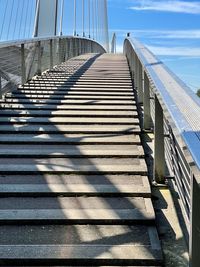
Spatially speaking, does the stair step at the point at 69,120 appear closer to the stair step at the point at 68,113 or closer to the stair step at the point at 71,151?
the stair step at the point at 68,113

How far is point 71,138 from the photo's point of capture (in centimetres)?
506

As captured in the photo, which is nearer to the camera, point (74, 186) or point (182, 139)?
point (182, 139)

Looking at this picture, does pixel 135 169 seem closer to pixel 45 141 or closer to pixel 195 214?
pixel 45 141

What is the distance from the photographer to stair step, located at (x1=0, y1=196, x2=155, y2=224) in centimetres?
321

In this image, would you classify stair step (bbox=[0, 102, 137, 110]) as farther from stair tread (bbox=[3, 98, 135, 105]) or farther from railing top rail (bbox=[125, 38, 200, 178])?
railing top rail (bbox=[125, 38, 200, 178])

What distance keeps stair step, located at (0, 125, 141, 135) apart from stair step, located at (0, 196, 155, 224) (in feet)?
5.66

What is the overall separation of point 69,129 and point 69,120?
Result: 0.36 m

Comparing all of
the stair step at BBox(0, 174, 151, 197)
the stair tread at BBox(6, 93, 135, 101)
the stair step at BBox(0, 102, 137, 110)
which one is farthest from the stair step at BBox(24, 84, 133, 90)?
the stair step at BBox(0, 174, 151, 197)

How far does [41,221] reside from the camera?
10.5 ft

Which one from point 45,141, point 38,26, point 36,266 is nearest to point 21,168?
point 45,141

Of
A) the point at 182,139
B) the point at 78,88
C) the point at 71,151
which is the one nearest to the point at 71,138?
the point at 71,151

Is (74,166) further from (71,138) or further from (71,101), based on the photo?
(71,101)

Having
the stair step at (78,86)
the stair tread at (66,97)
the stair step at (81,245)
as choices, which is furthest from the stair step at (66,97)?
the stair step at (81,245)

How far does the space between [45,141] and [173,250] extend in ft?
7.63
